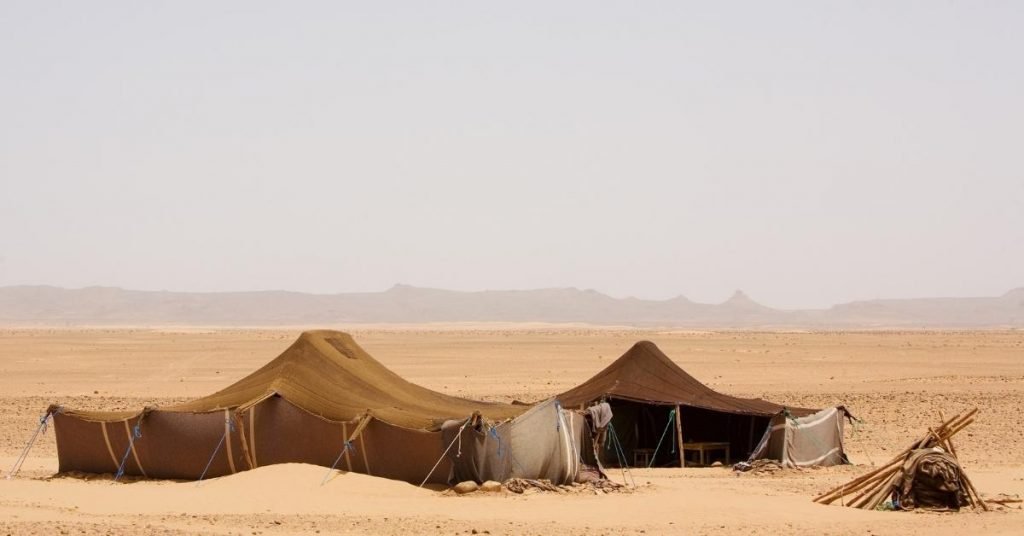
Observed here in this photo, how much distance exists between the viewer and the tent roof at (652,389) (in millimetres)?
25641

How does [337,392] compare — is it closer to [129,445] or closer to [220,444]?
[220,444]

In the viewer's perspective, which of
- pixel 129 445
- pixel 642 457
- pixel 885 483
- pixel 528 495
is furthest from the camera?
pixel 642 457

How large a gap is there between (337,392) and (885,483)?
27.7ft

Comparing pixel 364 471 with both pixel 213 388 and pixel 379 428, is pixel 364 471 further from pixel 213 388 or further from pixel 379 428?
pixel 213 388

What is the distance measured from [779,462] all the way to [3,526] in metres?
14.3

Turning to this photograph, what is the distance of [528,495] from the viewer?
19.5 m

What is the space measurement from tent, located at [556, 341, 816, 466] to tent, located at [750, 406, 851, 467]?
355mm

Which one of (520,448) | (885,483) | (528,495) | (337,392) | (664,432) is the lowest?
(528,495)

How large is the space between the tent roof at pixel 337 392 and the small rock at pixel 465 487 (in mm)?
1031

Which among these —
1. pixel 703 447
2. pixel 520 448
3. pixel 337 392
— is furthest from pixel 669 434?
pixel 337 392

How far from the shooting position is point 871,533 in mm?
16672

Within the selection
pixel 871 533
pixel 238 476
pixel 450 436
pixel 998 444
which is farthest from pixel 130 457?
pixel 998 444

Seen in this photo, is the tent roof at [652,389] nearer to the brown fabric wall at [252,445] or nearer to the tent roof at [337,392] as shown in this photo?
the tent roof at [337,392]

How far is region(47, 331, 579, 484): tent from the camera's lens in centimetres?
1989
